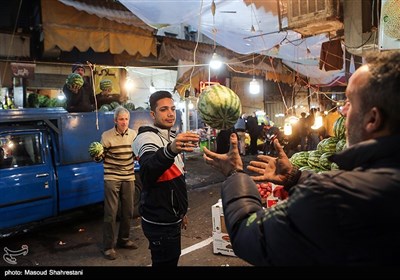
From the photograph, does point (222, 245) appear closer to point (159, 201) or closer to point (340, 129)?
point (340, 129)

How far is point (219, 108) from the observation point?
261 centimetres

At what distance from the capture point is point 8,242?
646 cm

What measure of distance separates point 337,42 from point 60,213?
23.5 feet

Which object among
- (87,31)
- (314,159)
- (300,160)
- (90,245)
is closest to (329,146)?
(314,159)

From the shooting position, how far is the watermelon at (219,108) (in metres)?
2.61

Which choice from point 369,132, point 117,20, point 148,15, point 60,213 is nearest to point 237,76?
point 117,20

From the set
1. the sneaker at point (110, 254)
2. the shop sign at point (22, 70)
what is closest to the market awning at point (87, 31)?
the shop sign at point (22, 70)

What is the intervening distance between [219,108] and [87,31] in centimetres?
811

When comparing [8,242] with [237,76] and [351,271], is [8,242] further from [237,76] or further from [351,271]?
[237,76]

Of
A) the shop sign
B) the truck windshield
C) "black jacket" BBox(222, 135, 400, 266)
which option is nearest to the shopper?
the truck windshield

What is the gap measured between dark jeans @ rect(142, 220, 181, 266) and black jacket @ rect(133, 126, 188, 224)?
71 mm

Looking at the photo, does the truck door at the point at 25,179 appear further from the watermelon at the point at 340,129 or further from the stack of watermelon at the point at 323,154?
the watermelon at the point at 340,129

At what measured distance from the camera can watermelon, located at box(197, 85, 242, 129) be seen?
261 cm

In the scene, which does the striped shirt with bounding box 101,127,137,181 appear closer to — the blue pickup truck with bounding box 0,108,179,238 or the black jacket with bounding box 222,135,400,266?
the blue pickup truck with bounding box 0,108,179,238
